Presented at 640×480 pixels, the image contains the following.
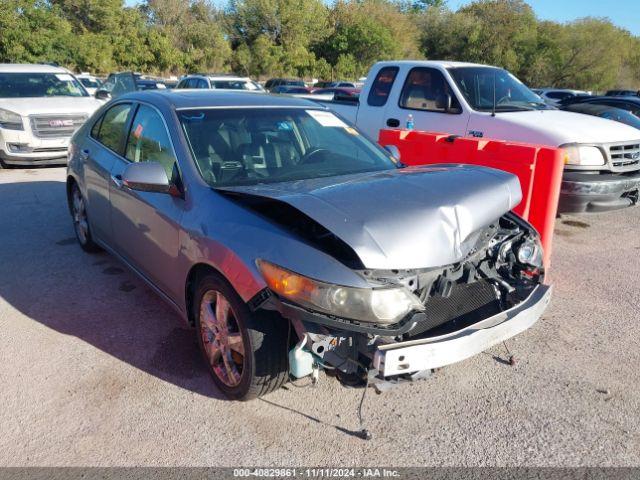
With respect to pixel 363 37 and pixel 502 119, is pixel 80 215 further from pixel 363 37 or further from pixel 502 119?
pixel 363 37

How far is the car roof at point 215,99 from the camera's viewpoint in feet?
12.9

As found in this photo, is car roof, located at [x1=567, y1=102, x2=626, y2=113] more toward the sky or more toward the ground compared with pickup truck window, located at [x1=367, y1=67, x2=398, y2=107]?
more toward the ground

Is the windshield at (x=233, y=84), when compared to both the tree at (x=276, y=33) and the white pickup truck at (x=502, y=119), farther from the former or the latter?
the tree at (x=276, y=33)

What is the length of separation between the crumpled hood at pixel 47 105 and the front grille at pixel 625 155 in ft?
28.2

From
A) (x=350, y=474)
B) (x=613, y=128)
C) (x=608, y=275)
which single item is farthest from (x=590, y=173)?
(x=350, y=474)

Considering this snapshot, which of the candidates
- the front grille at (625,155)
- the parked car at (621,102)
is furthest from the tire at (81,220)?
the parked car at (621,102)

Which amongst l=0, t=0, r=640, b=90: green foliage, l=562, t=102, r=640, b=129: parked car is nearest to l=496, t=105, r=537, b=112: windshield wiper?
l=562, t=102, r=640, b=129: parked car

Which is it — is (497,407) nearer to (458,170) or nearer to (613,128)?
(458,170)

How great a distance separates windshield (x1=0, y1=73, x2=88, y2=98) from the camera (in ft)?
33.9

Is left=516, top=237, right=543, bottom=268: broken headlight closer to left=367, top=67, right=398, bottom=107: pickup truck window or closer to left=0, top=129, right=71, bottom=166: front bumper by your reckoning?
left=367, top=67, right=398, bottom=107: pickup truck window

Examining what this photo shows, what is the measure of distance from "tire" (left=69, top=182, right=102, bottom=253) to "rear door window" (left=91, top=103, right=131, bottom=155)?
27.9 inches

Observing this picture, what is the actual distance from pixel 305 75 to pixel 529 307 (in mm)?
52424

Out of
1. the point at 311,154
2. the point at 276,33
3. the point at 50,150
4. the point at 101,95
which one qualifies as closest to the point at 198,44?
the point at 276,33

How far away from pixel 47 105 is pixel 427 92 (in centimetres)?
686
